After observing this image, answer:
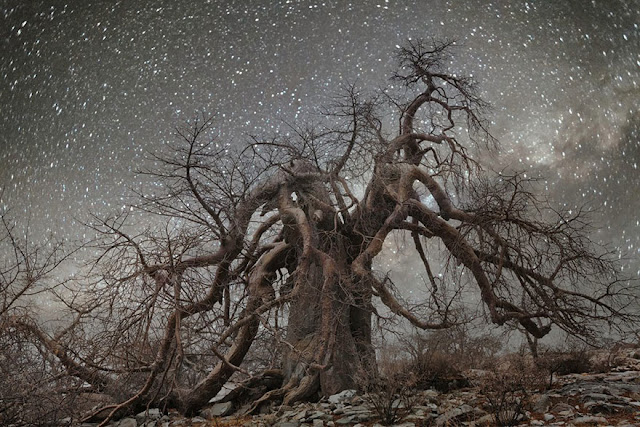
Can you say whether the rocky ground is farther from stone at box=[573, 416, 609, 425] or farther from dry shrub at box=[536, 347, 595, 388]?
dry shrub at box=[536, 347, 595, 388]

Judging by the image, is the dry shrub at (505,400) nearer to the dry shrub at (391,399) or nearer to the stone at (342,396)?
the dry shrub at (391,399)

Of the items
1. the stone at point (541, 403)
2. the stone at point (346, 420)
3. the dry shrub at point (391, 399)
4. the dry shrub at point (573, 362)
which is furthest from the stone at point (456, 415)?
the dry shrub at point (573, 362)

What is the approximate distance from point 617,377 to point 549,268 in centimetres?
189

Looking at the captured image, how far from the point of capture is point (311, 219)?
9.66 metres

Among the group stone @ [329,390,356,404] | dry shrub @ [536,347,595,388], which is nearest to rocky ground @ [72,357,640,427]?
stone @ [329,390,356,404]

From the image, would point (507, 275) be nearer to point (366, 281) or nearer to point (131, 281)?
point (366, 281)

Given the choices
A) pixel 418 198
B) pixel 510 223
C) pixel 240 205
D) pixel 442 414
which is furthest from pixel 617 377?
pixel 240 205

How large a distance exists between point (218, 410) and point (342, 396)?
197 cm

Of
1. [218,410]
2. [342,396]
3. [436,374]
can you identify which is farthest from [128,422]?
[436,374]

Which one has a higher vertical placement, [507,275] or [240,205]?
[240,205]

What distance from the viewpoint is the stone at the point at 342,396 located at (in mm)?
8133

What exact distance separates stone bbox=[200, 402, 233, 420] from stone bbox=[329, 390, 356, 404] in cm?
166

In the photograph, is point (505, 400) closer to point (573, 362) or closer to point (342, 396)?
point (342, 396)

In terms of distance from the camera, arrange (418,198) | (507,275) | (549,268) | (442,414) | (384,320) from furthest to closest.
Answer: (418,198) → (507,275) → (549,268) → (384,320) → (442,414)
